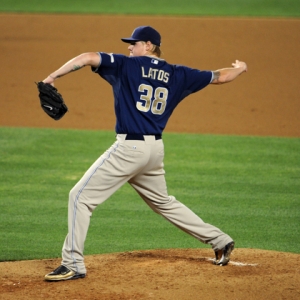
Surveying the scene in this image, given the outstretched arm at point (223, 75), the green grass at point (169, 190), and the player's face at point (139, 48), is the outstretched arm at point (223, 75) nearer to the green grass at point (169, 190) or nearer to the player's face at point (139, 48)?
the player's face at point (139, 48)

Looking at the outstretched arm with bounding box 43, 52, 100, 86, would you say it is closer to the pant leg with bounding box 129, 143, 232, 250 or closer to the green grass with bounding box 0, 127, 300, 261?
the pant leg with bounding box 129, 143, 232, 250

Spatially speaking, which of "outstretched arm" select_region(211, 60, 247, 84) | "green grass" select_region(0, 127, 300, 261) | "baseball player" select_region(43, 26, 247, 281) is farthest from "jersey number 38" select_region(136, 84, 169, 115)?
"green grass" select_region(0, 127, 300, 261)

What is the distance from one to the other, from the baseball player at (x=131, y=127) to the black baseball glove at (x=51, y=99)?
0.05 m

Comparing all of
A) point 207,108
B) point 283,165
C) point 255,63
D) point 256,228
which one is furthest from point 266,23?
point 256,228

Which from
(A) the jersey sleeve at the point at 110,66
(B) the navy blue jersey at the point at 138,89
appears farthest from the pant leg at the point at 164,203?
(A) the jersey sleeve at the point at 110,66

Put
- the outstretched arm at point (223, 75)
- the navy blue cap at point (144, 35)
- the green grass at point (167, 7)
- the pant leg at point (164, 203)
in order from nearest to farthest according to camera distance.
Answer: the navy blue cap at point (144, 35) → the pant leg at point (164, 203) → the outstretched arm at point (223, 75) → the green grass at point (167, 7)

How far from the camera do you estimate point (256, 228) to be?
6434mm

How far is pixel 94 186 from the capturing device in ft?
15.7

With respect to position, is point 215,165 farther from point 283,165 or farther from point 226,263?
point 226,263

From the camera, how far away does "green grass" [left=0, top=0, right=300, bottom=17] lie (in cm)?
1941

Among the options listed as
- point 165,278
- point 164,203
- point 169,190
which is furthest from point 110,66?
point 169,190

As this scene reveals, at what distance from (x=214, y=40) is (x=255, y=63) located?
1.89 m

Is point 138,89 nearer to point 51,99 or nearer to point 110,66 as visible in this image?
point 110,66

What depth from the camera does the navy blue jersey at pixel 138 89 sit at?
479cm
